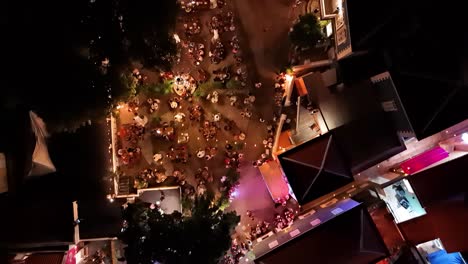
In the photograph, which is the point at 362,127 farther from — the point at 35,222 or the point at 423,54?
the point at 35,222

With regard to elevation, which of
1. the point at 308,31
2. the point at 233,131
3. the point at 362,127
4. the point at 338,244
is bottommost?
the point at 338,244

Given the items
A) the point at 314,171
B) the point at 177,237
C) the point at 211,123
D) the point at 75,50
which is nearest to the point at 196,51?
the point at 211,123

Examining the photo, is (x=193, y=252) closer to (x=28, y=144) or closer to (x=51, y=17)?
(x=28, y=144)

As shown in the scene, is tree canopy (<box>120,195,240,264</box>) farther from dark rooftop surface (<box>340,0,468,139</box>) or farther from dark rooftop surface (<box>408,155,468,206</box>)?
dark rooftop surface (<box>340,0,468,139</box>)

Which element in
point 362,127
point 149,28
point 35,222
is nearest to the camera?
point 35,222

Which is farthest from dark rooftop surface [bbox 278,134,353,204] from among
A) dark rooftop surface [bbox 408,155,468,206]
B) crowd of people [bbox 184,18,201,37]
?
crowd of people [bbox 184,18,201,37]

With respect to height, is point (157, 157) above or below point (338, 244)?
above

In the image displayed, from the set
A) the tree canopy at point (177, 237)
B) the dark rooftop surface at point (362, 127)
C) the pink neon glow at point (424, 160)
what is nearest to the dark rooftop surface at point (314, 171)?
the dark rooftop surface at point (362, 127)

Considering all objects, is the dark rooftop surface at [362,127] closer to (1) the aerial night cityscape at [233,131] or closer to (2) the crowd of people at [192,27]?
(1) the aerial night cityscape at [233,131]
